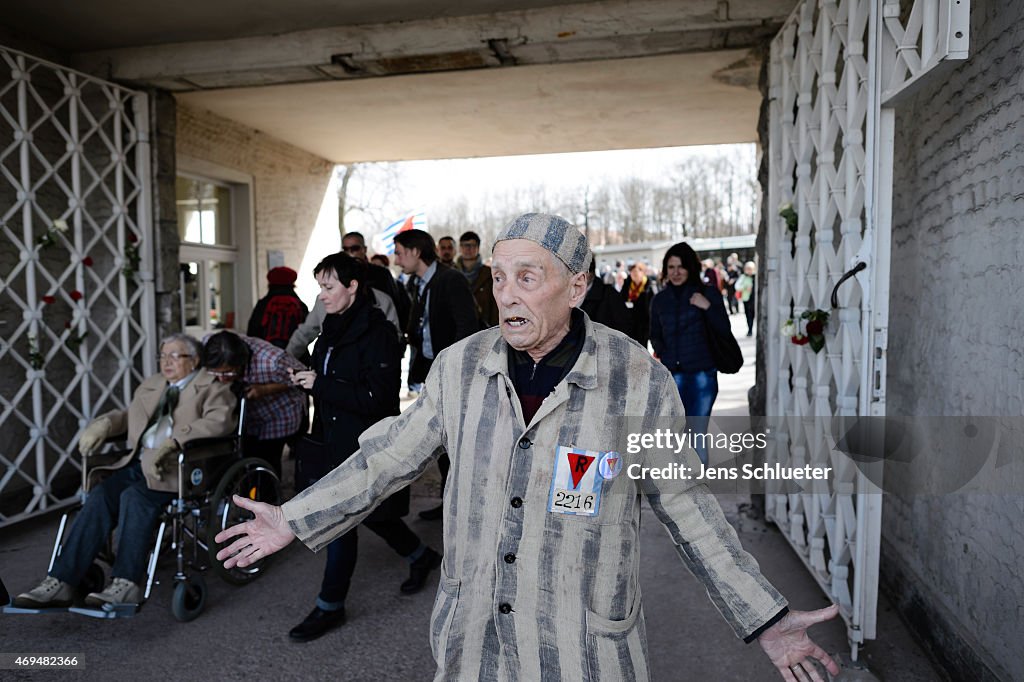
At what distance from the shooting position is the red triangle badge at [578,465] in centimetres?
160

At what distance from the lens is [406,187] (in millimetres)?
25031

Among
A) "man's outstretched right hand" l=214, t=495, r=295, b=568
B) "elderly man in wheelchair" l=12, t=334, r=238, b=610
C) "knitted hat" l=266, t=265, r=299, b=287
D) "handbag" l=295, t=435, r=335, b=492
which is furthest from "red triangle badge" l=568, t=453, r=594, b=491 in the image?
"knitted hat" l=266, t=265, r=299, b=287

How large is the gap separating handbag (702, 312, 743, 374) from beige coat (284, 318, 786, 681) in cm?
368

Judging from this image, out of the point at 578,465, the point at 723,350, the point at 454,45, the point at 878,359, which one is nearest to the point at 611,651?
the point at 578,465

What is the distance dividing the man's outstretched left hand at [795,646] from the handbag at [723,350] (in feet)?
12.4

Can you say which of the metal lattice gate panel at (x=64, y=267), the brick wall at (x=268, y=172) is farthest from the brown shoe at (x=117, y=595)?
the brick wall at (x=268, y=172)

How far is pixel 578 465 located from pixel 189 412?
115 inches

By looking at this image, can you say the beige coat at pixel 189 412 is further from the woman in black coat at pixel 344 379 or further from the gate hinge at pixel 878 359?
the gate hinge at pixel 878 359

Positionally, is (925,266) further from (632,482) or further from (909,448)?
(632,482)

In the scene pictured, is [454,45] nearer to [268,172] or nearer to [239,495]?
[239,495]

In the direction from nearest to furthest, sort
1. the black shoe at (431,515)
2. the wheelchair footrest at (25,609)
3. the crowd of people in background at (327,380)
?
Answer: the wheelchair footrest at (25,609), the crowd of people in background at (327,380), the black shoe at (431,515)

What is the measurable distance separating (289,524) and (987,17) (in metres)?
2.82

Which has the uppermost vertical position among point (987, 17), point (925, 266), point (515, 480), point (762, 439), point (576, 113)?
point (576, 113)

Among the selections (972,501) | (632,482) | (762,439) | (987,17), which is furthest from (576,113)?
(632,482)
